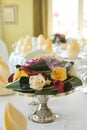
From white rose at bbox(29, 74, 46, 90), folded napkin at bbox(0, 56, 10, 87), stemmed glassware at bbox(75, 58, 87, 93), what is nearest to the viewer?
white rose at bbox(29, 74, 46, 90)

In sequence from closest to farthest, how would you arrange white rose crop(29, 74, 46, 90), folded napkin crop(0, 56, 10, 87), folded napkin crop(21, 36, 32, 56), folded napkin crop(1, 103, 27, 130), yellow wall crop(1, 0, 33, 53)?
folded napkin crop(1, 103, 27, 130) < white rose crop(29, 74, 46, 90) < folded napkin crop(0, 56, 10, 87) < folded napkin crop(21, 36, 32, 56) < yellow wall crop(1, 0, 33, 53)

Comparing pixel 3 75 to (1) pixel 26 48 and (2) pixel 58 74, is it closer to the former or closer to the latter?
(2) pixel 58 74

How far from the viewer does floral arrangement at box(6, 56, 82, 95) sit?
1.36 metres

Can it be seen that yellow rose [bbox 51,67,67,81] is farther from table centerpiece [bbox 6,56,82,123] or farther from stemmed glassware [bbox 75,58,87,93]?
stemmed glassware [bbox 75,58,87,93]

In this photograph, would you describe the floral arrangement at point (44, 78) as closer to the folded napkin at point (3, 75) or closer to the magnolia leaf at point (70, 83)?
the magnolia leaf at point (70, 83)

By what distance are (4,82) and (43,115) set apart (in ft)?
1.71

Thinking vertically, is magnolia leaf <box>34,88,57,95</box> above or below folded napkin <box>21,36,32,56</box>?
below

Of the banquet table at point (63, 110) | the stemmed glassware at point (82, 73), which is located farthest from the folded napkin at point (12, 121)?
the stemmed glassware at point (82, 73)

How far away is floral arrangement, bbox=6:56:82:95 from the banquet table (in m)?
0.16

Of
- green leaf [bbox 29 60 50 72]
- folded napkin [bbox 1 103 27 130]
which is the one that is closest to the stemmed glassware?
green leaf [bbox 29 60 50 72]

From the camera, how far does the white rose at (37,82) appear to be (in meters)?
1.34

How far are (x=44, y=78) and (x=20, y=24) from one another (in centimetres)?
483

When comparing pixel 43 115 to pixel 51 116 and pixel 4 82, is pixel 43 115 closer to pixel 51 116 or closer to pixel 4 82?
pixel 51 116

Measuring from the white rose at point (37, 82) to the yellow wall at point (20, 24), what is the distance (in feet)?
15.4
